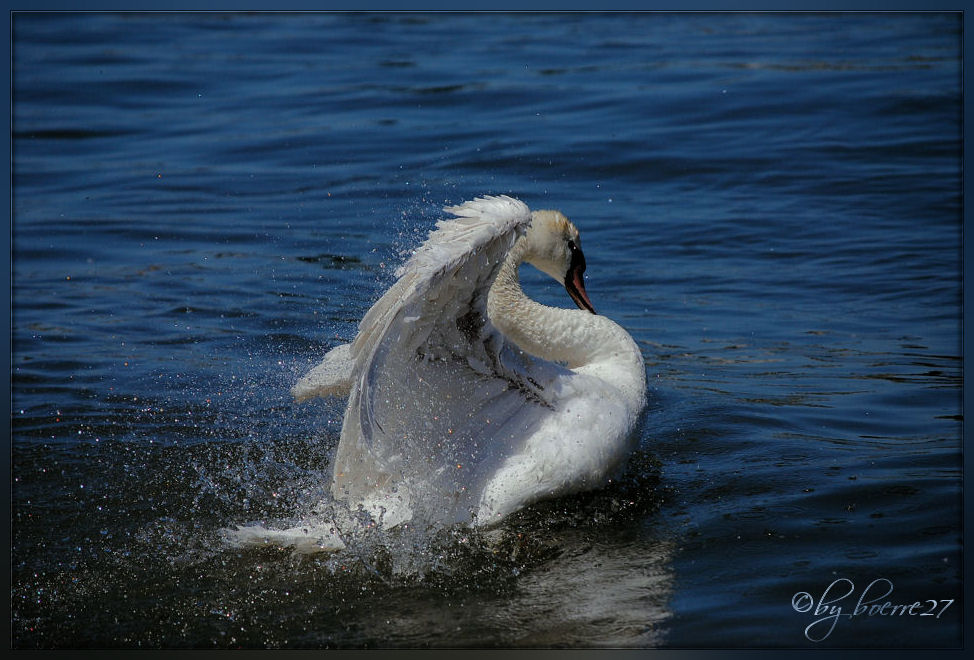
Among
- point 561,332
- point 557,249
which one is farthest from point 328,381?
point 557,249

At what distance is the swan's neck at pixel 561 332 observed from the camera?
5973 mm

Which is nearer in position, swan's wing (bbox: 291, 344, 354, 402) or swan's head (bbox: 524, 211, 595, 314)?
swan's wing (bbox: 291, 344, 354, 402)

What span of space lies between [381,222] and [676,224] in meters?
2.78

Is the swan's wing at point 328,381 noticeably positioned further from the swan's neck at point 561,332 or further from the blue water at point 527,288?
the swan's neck at point 561,332

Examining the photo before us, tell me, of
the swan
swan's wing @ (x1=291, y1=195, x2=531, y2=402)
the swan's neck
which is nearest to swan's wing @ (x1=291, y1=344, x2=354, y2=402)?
the swan

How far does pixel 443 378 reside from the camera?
5195mm

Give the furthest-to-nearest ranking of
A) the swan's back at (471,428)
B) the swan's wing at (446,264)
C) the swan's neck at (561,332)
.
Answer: the swan's neck at (561,332)
the swan's back at (471,428)
the swan's wing at (446,264)

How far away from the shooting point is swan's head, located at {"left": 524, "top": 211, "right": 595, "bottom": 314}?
668cm

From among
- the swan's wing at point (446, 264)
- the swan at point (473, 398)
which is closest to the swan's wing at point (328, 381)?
the swan at point (473, 398)

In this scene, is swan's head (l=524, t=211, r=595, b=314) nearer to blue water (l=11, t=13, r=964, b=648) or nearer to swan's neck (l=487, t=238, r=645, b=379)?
swan's neck (l=487, t=238, r=645, b=379)

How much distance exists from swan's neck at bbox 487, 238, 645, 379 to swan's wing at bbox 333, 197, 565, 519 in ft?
1.84

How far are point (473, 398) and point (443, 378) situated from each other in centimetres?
25

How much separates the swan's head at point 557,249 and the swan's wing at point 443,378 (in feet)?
4.55

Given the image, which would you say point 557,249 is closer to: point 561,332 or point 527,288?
point 561,332
